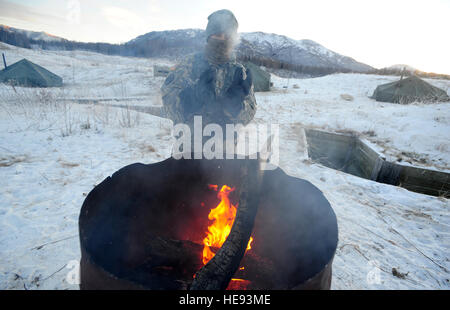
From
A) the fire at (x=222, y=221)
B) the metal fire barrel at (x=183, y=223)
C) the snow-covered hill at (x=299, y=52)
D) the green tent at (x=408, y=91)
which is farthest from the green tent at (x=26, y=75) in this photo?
the snow-covered hill at (x=299, y=52)

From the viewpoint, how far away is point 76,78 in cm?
2275

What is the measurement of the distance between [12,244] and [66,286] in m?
1.12

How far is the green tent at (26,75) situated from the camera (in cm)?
1407

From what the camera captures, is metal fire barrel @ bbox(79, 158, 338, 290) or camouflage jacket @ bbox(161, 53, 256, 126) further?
camouflage jacket @ bbox(161, 53, 256, 126)

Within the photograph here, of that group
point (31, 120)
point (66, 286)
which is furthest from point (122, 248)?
point (31, 120)

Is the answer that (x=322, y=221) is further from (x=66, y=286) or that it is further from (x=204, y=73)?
(x=66, y=286)

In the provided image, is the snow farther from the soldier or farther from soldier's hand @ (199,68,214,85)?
soldier's hand @ (199,68,214,85)

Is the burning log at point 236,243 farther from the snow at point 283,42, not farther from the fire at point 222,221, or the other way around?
the snow at point 283,42

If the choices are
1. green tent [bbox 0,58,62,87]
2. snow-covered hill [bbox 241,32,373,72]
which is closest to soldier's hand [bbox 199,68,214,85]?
green tent [bbox 0,58,62,87]

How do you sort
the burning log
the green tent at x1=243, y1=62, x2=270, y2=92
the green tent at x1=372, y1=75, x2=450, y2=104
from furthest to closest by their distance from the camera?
the green tent at x1=243, y1=62, x2=270, y2=92 < the green tent at x1=372, y1=75, x2=450, y2=104 < the burning log

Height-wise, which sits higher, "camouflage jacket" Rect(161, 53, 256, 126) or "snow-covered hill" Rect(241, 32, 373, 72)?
"snow-covered hill" Rect(241, 32, 373, 72)

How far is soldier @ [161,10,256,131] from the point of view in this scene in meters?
2.77

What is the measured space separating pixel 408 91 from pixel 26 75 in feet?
92.2

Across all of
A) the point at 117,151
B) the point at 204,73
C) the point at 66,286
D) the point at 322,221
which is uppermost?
the point at 204,73
